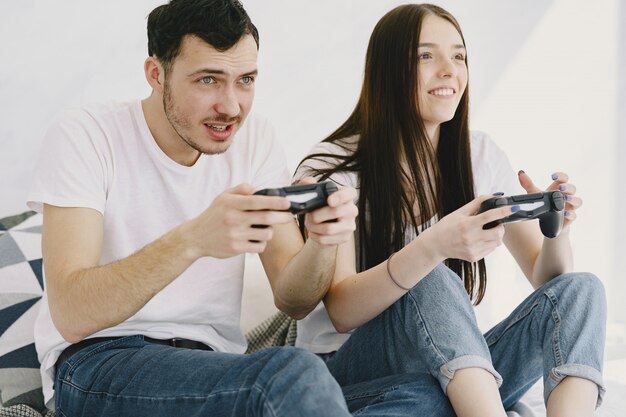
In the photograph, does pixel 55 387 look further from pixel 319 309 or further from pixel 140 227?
pixel 319 309

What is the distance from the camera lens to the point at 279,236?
63.7 inches

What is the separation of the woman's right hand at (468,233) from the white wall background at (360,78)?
1.05m

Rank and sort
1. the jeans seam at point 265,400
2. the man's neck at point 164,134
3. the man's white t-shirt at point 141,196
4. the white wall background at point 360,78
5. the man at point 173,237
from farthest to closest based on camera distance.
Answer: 1. the white wall background at point 360,78
2. the man's neck at point 164,134
3. the man's white t-shirt at point 141,196
4. the man at point 173,237
5. the jeans seam at point 265,400

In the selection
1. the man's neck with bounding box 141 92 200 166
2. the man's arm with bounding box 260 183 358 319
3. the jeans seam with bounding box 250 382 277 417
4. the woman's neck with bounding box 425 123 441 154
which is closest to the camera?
the jeans seam with bounding box 250 382 277 417

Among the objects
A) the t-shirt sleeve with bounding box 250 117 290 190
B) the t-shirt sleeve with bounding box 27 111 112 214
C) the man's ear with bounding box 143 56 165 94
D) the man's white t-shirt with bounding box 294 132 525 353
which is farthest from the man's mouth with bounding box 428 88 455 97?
the t-shirt sleeve with bounding box 27 111 112 214

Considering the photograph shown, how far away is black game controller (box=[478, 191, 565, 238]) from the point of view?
1380 millimetres

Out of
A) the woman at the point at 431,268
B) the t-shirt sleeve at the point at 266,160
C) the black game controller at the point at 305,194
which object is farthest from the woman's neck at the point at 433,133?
the black game controller at the point at 305,194

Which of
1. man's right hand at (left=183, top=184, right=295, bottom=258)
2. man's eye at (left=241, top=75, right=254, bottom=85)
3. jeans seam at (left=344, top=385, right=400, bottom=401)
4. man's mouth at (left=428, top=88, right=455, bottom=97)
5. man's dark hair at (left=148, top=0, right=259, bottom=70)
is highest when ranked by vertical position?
man's dark hair at (left=148, top=0, right=259, bottom=70)

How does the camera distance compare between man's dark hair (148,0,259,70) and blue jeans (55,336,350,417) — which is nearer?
blue jeans (55,336,350,417)

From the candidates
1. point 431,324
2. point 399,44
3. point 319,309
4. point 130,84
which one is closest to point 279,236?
point 319,309

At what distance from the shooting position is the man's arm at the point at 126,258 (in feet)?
3.97

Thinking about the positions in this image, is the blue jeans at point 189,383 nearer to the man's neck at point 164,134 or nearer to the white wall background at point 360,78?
the man's neck at point 164,134

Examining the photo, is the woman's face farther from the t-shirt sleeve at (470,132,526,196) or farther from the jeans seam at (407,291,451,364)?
the jeans seam at (407,291,451,364)

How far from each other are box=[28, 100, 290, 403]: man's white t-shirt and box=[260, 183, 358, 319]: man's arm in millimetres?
88
